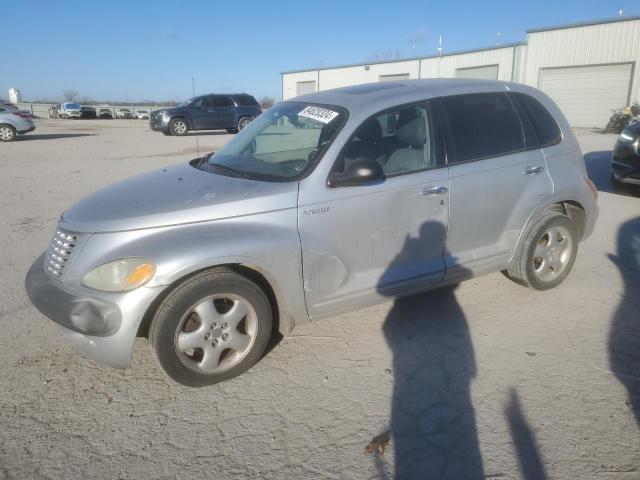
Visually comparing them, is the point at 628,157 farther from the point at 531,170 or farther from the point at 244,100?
the point at 244,100

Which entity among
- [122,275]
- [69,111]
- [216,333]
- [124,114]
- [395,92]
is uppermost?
[395,92]

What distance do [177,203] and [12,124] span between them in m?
20.8

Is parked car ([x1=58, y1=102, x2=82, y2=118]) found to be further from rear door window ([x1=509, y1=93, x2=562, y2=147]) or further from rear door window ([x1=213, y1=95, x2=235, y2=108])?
rear door window ([x1=509, y1=93, x2=562, y2=147])

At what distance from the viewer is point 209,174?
3588 mm

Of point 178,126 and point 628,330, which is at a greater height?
point 178,126

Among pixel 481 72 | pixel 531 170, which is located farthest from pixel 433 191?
pixel 481 72

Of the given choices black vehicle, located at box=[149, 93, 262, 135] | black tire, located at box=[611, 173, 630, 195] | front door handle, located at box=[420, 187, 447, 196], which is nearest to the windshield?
front door handle, located at box=[420, 187, 447, 196]

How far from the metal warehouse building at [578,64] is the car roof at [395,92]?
78.2 feet

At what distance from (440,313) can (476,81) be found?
196cm

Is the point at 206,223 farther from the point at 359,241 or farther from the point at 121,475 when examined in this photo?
the point at 121,475

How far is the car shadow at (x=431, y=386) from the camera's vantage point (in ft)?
7.96

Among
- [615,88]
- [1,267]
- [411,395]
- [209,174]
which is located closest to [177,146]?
[1,267]

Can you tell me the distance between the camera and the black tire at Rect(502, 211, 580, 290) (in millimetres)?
4156

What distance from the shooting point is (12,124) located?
19781mm
